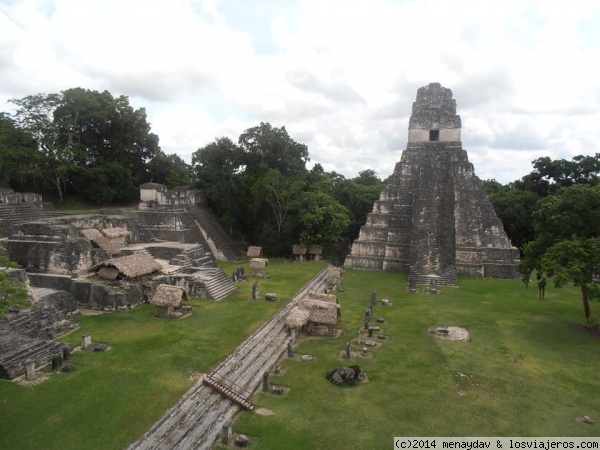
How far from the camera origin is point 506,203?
3350 centimetres

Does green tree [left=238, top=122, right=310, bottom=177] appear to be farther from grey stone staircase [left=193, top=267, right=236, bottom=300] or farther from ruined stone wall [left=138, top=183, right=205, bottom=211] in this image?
grey stone staircase [left=193, top=267, right=236, bottom=300]

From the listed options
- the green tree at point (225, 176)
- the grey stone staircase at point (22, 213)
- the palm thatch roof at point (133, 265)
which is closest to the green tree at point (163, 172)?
the green tree at point (225, 176)

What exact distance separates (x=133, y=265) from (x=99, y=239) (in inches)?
193

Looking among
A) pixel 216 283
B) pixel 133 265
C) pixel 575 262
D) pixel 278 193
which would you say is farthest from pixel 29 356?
pixel 278 193

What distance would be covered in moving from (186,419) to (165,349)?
4025 mm

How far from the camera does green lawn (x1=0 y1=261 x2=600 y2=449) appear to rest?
30.2ft

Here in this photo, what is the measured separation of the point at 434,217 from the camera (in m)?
27.7

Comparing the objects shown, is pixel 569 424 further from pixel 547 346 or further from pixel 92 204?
pixel 92 204

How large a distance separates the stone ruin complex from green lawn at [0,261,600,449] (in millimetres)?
1102

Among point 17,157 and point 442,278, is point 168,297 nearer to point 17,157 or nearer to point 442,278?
point 442,278

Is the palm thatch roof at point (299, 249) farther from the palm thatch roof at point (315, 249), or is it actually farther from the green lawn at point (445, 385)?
the green lawn at point (445, 385)

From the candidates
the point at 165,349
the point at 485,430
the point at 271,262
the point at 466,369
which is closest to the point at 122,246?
the point at 271,262

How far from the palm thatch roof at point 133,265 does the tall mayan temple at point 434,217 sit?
45.5ft

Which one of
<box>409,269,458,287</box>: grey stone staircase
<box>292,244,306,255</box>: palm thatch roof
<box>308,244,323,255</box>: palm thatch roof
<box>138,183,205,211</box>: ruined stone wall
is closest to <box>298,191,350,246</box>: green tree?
<box>308,244,323,255</box>: palm thatch roof
